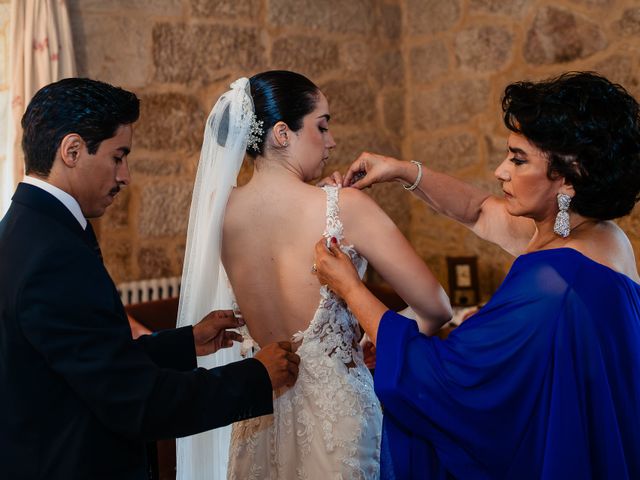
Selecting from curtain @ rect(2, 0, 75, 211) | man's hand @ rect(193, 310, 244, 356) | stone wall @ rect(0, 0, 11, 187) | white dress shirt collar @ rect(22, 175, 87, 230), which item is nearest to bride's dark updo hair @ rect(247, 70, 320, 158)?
man's hand @ rect(193, 310, 244, 356)

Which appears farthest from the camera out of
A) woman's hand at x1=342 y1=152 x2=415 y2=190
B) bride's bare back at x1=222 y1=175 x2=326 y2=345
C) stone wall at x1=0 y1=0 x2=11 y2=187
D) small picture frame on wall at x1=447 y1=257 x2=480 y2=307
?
small picture frame on wall at x1=447 y1=257 x2=480 y2=307

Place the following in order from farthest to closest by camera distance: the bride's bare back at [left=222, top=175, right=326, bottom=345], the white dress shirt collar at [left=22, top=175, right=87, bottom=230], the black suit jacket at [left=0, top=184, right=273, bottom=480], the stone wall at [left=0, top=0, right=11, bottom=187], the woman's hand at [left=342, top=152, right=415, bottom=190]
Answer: the stone wall at [left=0, top=0, right=11, bottom=187] < the woman's hand at [left=342, top=152, right=415, bottom=190] < the bride's bare back at [left=222, top=175, right=326, bottom=345] < the white dress shirt collar at [left=22, top=175, right=87, bottom=230] < the black suit jacket at [left=0, top=184, right=273, bottom=480]

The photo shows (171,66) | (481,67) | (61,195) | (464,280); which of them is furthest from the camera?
(481,67)

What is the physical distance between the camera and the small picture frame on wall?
412 centimetres

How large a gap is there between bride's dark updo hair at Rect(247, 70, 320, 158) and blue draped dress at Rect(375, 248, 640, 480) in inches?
24.8

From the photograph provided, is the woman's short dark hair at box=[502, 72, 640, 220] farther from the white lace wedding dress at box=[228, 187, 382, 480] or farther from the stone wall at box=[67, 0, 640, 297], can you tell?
the stone wall at box=[67, 0, 640, 297]

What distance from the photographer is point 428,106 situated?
4.69 meters

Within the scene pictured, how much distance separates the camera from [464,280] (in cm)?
415

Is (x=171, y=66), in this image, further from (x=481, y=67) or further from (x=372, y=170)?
(x=372, y=170)

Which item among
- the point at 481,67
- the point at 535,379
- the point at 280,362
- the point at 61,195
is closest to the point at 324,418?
the point at 280,362

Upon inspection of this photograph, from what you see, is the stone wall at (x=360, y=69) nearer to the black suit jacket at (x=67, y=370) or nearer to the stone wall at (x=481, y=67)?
the stone wall at (x=481, y=67)

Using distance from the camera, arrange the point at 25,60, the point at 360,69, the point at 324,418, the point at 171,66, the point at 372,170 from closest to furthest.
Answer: the point at 324,418 → the point at 372,170 → the point at 25,60 → the point at 171,66 → the point at 360,69

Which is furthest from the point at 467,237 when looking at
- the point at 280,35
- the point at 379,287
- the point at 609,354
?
the point at 609,354

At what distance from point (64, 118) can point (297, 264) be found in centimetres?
69
